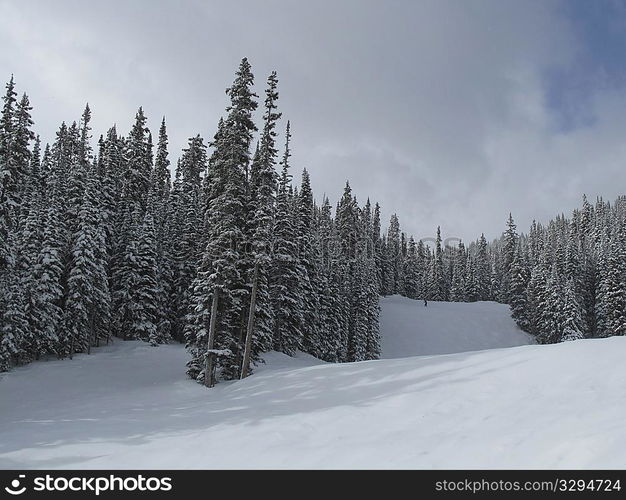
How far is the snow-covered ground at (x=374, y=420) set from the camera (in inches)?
368

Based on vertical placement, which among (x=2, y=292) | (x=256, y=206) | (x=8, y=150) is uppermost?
(x=8, y=150)

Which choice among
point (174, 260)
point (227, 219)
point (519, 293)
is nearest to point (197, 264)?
point (174, 260)

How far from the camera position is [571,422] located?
9945 mm

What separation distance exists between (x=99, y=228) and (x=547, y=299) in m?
62.4

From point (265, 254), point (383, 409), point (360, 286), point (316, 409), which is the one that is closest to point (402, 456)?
point (383, 409)

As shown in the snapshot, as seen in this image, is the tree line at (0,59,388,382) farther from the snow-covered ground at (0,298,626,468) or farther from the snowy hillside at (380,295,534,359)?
the snowy hillside at (380,295,534,359)

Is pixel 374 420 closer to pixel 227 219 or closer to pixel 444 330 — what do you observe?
pixel 227 219

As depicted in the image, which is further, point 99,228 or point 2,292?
point 99,228

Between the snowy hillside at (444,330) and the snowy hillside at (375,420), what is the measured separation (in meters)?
51.0

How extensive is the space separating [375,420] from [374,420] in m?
0.03
